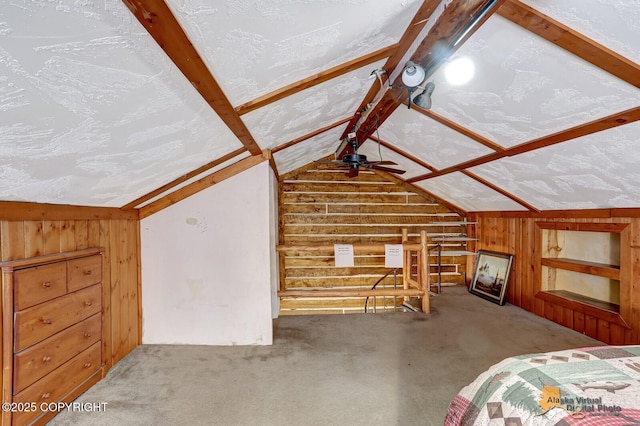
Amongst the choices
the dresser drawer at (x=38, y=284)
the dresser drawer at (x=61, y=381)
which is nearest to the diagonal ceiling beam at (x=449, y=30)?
the dresser drawer at (x=38, y=284)

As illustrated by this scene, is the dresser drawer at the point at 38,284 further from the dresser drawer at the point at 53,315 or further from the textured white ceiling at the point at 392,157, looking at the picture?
the textured white ceiling at the point at 392,157

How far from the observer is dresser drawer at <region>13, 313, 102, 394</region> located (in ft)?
5.96

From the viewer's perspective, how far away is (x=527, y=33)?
1.71 metres

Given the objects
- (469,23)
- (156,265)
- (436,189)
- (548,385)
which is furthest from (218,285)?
(436,189)

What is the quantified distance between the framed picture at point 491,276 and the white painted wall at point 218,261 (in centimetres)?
347

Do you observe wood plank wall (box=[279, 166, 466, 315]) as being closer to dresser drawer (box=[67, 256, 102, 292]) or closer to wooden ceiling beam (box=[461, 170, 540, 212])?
wooden ceiling beam (box=[461, 170, 540, 212])

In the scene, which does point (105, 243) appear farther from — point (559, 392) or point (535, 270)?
point (535, 270)

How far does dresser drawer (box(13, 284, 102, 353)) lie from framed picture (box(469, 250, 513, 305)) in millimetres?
4913

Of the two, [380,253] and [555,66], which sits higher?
[555,66]

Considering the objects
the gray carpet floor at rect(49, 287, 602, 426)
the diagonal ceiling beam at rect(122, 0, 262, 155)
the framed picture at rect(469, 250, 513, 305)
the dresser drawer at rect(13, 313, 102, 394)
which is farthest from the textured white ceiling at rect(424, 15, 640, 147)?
the dresser drawer at rect(13, 313, 102, 394)

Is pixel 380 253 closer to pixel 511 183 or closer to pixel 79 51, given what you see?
pixel 511 183

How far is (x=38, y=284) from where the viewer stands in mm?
1971

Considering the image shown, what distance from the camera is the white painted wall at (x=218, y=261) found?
128 inches

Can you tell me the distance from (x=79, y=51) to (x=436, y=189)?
16.7 ft
